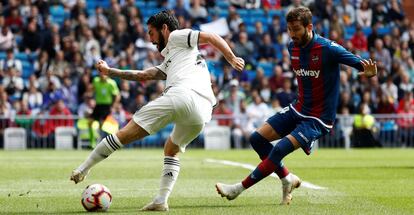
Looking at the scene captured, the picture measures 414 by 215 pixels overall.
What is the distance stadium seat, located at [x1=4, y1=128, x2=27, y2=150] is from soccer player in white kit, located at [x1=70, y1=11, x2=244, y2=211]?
714 inches

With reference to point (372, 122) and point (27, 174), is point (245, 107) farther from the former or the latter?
point (27, 174)

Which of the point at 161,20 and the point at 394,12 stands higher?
the point at 161,20

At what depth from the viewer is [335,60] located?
11.1m

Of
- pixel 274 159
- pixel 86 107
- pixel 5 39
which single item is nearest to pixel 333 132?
pixel 86 107

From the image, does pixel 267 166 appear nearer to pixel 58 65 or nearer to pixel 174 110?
pixel 174 110

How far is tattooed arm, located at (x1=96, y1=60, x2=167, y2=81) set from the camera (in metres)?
10.9

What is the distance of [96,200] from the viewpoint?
1038cm

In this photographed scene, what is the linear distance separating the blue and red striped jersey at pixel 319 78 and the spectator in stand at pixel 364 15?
2328 centimetres

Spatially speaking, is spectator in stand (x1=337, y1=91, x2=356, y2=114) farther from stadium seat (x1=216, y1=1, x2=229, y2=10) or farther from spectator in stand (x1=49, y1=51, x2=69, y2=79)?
spectator in stand (x1=49, y1=51, x2=69, y2=79)

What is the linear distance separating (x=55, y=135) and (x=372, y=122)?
8.90m

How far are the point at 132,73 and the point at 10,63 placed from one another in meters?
18.8

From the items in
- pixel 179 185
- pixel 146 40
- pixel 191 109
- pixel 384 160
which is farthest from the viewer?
pixel 146 40

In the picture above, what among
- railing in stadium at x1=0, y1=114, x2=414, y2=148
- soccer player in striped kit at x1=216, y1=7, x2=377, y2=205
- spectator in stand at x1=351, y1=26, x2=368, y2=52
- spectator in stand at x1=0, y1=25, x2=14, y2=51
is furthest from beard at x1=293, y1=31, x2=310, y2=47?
spectator in stand at x1=351, y1=26, x2=368, y2=52

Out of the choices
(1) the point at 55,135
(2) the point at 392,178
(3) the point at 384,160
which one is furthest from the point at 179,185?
(1) the point at 55,135
